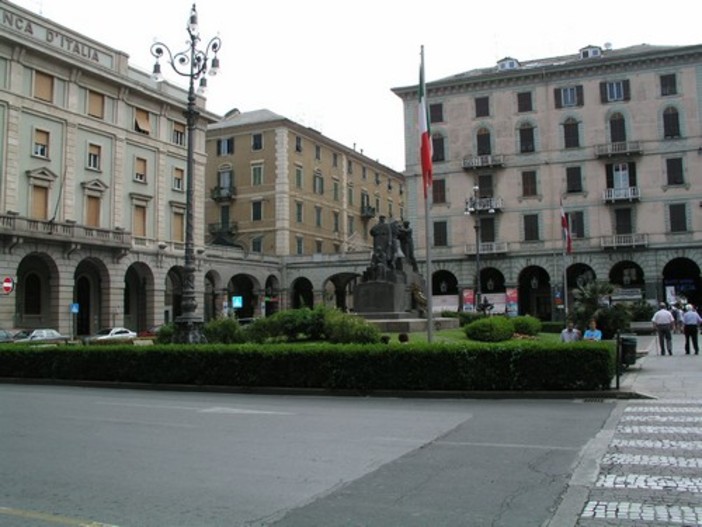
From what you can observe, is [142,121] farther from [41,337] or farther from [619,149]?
[619,149]

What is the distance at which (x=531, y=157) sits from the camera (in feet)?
177

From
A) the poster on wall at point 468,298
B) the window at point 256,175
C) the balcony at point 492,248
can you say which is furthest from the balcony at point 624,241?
the window at point 256,175

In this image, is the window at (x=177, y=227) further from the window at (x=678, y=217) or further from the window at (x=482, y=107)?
the window at (x=678, y=217)

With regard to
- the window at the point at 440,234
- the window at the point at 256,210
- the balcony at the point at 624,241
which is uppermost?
the window at the point at 256,210

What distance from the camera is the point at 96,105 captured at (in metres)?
43.9

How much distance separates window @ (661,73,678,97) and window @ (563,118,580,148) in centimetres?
647

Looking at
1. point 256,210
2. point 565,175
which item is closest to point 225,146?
point 256,210

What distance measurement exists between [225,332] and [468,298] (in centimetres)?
3463

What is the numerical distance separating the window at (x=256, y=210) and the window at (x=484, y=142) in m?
20.3

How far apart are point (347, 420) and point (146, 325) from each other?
1537 inches

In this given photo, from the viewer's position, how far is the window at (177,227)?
1958 inches

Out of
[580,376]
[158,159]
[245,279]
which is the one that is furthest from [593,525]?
[245,279]

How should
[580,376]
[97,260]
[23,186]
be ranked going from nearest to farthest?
1. [580,376]
2. [23,186]
3. [97,260]

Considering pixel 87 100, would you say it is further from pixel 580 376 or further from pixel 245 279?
pixel 580 376
